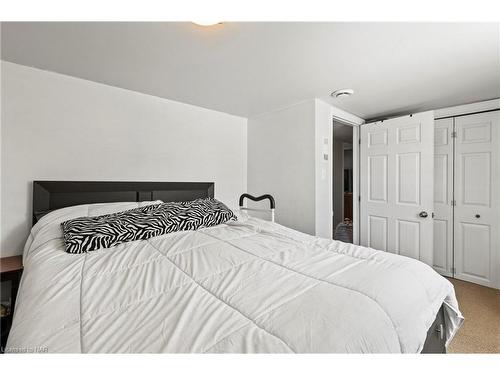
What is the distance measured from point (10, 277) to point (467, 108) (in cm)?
451

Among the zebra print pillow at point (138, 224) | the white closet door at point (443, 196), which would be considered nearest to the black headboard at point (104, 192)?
the zebra print pillow at point (138, 224)

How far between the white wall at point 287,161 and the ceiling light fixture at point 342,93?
23cm

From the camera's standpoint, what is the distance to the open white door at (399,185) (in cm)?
257

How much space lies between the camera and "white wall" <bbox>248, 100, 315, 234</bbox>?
252 cm

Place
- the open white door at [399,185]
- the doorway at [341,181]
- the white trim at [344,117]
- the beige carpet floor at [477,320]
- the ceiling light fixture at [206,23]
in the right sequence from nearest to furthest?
1. the ceiling light fixture at [206,23]
2. the beige carpet floor at [477,320]
3. the open white door at [399,185]
4. the white trim at [344,117]
5. the doorway at [341,181]

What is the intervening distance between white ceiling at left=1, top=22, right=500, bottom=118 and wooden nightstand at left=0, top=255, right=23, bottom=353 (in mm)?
1482

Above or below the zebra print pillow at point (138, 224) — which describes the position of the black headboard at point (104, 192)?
above

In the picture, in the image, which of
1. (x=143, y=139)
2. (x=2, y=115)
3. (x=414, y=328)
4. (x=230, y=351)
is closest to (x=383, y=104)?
(x=414, y=328)

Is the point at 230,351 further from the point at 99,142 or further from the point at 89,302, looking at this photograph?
the point at 99,142

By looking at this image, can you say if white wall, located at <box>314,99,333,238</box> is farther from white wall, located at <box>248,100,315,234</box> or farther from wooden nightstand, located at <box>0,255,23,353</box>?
wooden nightstand, located at <box>0,255,23,353</box>

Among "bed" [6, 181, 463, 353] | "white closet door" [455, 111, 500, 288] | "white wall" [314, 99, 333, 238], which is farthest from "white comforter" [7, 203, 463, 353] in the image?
Answer: "white closet door" [455, 111, 500, 288]

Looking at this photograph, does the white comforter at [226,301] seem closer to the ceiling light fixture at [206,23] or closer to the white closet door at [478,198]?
the ceiling light fixture at [206,23]

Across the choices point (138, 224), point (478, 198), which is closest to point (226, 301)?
point (138, 224)

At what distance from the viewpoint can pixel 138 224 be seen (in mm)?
1522
